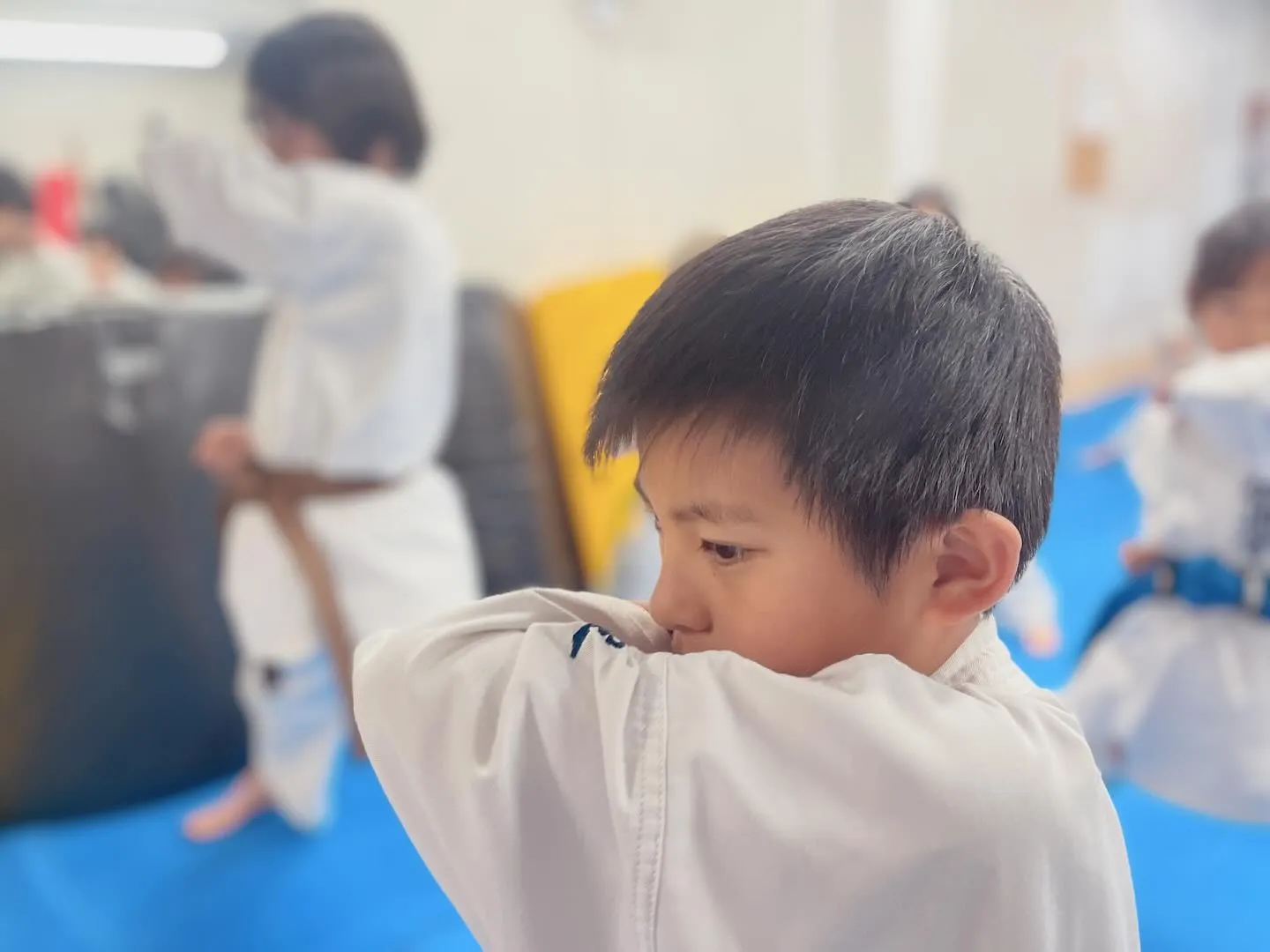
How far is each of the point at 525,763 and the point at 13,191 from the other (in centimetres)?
119

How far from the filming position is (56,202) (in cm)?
127

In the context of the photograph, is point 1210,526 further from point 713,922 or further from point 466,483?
point 466,483

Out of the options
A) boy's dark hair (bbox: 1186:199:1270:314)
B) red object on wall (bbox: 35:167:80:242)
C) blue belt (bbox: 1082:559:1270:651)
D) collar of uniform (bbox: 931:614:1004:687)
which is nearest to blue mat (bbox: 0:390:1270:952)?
blue belt (bbox: 1082:559:1270:651)

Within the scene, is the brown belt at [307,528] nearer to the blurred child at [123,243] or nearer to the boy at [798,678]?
the blurred child at [123,243]

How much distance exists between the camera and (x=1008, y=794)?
14.4 inches

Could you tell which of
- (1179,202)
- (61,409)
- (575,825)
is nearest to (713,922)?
(575,825)

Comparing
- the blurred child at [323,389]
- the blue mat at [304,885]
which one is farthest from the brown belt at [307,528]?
the blue mat at [304,885]

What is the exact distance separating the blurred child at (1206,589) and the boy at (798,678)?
646mm

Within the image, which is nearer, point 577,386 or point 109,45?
point 109,45

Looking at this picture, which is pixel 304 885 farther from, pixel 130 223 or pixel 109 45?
pixel 109 45

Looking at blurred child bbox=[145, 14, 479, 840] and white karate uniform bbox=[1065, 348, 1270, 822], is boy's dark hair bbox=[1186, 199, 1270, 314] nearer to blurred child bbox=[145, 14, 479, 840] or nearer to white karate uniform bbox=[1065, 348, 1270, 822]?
white karate uniform bbox=[1065, 348, 1270, 822]

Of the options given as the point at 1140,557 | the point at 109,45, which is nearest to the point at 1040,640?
the point at 1140,557

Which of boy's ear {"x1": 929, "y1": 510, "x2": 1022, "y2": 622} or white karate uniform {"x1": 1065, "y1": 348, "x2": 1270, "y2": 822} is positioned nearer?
boy's ear {"x1": 929, "y1": 510, "x2": 1022, "y2": 622}

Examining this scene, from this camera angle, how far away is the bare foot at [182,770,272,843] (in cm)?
129
